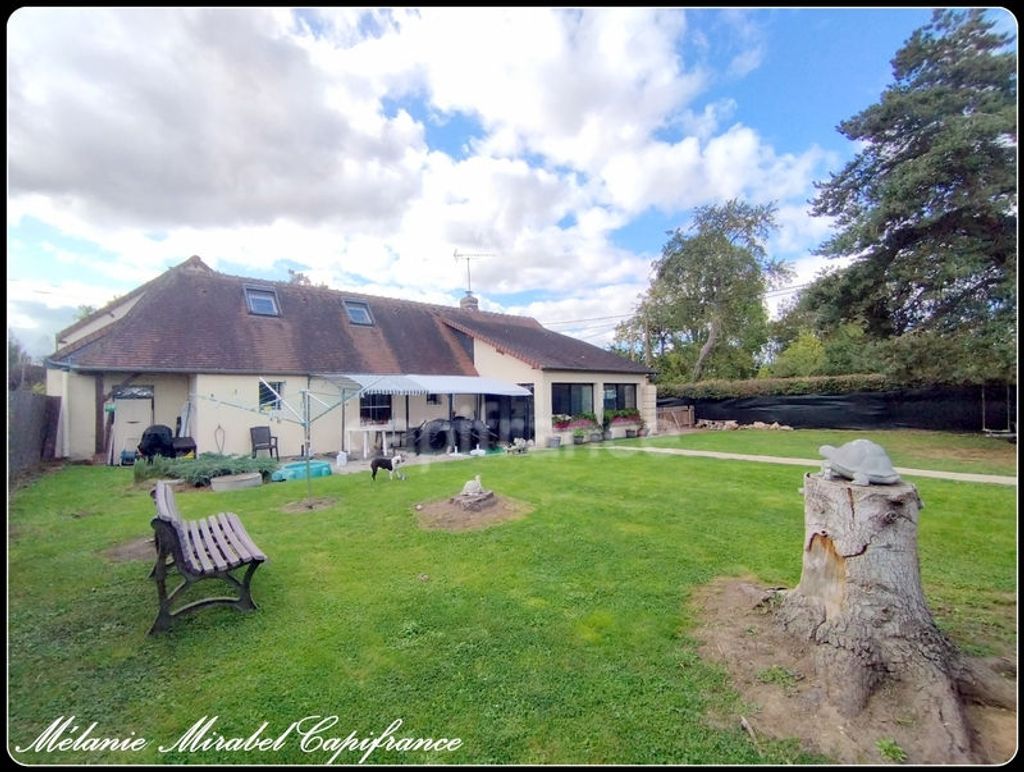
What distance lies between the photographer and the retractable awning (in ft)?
54.3

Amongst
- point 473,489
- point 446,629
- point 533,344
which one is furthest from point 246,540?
point 533,344

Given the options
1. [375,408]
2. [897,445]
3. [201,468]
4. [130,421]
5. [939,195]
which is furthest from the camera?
[375,408]

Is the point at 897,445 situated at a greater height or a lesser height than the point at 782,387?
lesser

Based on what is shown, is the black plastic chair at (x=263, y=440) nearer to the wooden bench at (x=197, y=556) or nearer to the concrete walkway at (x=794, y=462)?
the wooden bench at (x=197, y=556)

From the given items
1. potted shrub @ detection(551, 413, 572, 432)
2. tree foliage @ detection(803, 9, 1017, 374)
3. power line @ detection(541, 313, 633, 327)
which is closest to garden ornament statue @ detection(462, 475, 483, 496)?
potted shrub @ detection(551, 413, 572, 432)

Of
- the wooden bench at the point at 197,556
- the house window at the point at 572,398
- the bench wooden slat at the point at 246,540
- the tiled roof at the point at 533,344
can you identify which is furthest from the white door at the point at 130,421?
the house window at the point at 572,398

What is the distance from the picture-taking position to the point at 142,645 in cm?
416

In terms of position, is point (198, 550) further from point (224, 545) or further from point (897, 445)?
point (897, 445)

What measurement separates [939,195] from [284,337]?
2518 centimetres

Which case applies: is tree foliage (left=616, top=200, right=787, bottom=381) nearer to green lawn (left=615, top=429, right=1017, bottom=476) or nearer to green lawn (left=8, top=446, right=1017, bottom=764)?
green lawn (left=615, top=429, right=1017, bottom=476)

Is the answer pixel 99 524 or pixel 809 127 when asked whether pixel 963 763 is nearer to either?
pixel 99 524

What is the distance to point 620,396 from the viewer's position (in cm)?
2428

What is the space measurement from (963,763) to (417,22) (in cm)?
777

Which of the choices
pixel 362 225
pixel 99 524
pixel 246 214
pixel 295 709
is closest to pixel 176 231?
pixel 246 214
